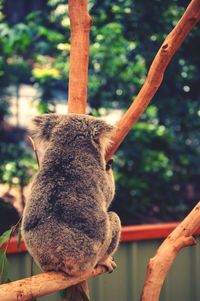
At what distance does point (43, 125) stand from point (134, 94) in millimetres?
2311

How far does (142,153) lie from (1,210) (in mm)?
1525

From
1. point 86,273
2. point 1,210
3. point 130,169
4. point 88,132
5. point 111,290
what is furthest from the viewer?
point 130,169

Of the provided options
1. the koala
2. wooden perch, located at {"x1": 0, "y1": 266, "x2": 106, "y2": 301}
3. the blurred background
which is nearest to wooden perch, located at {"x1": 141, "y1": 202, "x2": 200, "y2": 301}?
the koala

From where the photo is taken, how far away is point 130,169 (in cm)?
418

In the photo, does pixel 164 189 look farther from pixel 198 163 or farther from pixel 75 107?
pixel 75 107

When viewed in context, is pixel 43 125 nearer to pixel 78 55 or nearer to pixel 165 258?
pixel 78 55

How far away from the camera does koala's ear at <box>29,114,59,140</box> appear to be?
5.98 feet

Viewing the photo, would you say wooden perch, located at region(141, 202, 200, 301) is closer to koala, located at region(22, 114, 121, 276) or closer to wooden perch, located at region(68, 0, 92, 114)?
koala, located at region(22, 114, 121, 276)

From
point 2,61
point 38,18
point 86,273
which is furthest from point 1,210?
point 38,18

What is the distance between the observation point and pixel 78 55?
77.0 inches

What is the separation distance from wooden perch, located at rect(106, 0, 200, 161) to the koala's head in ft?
0.22

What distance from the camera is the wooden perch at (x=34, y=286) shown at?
4.25ft

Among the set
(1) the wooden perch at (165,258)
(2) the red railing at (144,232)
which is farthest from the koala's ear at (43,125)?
(2) the red railing at (144,232)

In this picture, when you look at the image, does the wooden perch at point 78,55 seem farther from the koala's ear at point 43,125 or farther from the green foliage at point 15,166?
the green foliage at point 15,166
